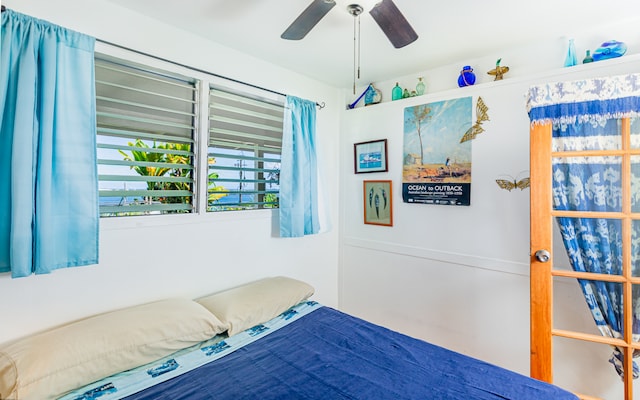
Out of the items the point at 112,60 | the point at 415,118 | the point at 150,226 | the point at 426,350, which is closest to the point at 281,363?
the point at 426,350

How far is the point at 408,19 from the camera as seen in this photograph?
1915mm

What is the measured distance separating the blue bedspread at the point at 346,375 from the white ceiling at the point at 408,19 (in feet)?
5.69

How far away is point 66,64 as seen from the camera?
62.4 inches

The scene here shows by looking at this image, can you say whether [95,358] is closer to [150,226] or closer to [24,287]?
[24,287]

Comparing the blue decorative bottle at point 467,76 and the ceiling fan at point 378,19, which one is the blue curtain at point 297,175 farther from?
the blue decorative bottle at point 467,76

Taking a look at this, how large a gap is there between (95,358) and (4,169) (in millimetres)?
956

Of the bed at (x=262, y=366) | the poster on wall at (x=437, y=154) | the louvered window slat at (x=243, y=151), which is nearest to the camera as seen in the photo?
the bed at (x=262, y=366)

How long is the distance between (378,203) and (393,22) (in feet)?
5.59

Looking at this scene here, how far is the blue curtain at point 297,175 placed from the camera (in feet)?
8.54

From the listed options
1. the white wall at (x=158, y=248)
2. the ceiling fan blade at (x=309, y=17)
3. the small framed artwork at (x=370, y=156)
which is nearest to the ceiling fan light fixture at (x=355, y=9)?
the ceiling fan blade at (x=309, y=17)

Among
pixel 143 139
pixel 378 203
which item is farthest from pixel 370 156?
pixel 143 139

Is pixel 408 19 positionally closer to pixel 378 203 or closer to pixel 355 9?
pixel 355 9

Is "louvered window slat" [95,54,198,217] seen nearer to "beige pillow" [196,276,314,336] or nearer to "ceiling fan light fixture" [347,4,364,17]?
"beige pillow" [196,276,314,336]

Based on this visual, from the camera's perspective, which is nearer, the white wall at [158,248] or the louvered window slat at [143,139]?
the white wall at [158,248]
